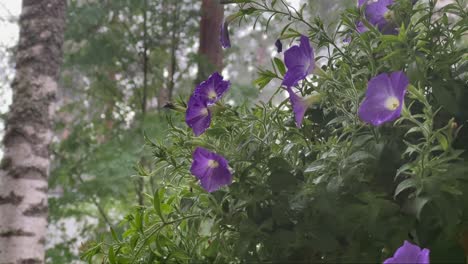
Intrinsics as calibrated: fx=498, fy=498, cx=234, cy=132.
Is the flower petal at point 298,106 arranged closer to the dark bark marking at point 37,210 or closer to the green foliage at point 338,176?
the green foliage at point 338,176

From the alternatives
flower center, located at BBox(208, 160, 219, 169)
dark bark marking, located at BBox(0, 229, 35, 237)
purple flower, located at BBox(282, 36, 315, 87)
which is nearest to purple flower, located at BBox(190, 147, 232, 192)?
flower center, located at BBox(208, 160, 219, 169)

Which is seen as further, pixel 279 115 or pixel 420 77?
pixel 279 115

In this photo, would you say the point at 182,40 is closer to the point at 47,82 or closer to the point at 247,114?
the point at 47,82

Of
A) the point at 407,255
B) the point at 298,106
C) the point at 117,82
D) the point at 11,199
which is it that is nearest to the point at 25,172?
the point at 11,199

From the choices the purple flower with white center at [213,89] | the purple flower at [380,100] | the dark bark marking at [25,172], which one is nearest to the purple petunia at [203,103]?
the purple flower with white center at [213,89]

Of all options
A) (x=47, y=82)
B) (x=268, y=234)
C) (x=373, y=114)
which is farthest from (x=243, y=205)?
(x=47, y=82)

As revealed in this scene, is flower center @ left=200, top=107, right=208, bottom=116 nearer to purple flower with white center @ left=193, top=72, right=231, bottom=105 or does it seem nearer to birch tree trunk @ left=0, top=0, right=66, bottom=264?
purple flower with white center @ left=193, top=72, right=231, bottom=105

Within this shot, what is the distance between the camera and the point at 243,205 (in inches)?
19.3

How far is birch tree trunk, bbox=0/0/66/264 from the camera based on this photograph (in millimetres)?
1343

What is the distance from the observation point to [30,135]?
4.60ft

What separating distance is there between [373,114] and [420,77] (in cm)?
7

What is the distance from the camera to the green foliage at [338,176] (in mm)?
424

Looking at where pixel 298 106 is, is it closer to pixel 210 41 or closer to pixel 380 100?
pixel 380 100

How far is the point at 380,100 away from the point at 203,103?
0.63 ft
